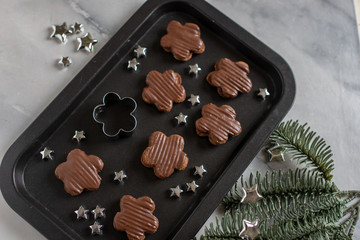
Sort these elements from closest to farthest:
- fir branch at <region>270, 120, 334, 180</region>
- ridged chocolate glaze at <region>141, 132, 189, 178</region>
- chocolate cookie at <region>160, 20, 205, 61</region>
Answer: fir branch at <region>270, 120, 334, 180</region> < ridged chocolate glaze at <region>141, 132, 189, 178</region> < chocolate cookie at <region>160, 20, 205, 61</region>

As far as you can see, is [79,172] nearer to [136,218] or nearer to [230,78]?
[136,218]

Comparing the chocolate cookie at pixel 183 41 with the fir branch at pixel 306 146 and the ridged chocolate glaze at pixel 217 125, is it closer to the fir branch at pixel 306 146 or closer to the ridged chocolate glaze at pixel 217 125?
the ridged chocolate glaze at pixel 217 125

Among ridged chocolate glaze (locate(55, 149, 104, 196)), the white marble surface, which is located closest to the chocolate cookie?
the white marble surface

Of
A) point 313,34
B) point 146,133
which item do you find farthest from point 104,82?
point 313,34

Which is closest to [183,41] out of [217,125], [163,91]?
[163,91]

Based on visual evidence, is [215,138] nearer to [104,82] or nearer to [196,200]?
[196,200]

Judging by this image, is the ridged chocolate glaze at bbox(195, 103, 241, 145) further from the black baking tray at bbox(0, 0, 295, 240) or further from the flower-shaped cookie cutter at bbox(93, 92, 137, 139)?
the flower-shaped cookie cutter at bbox(93, 92, 137, 139)
